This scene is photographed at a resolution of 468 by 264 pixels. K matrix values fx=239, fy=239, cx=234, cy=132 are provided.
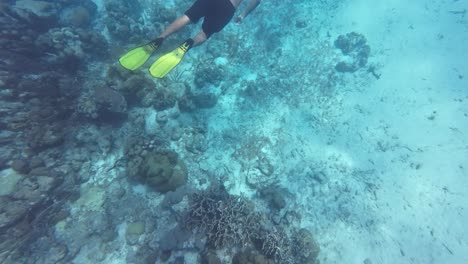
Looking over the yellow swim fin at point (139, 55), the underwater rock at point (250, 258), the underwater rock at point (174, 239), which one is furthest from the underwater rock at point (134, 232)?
the yellow swim fin at point (139, 55)

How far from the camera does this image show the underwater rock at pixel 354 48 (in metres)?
11.7

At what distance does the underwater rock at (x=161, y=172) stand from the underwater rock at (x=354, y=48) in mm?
8943

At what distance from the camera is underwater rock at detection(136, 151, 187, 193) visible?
22.2 ft

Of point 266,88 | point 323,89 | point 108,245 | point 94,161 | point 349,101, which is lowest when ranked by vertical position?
point 349,101

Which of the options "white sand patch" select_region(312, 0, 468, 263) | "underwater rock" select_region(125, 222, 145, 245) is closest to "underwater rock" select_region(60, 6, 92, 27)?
"underwater rock" select_region(125, 222, 145, 245)

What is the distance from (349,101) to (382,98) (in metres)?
1.58

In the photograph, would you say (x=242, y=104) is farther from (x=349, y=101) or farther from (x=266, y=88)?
(x=349, y=101)

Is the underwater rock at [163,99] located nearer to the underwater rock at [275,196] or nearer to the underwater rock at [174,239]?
the underwater rock at [174,239]

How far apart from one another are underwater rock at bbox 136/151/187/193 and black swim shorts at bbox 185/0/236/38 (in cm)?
369

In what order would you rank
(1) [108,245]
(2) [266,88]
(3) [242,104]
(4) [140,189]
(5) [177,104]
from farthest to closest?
(2) [266,88]
(3) [242,104]
(5) [177,104]
(4) [140,189]
(1) [108,245]

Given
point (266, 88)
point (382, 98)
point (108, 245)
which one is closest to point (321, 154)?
point (266, 88)

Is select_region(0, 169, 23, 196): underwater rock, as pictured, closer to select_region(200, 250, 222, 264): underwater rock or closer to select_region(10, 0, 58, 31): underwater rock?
select_region(200, 250, 222, 264): underwater rock

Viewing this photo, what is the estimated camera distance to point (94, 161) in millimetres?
7281

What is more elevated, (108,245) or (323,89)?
(108,245)
